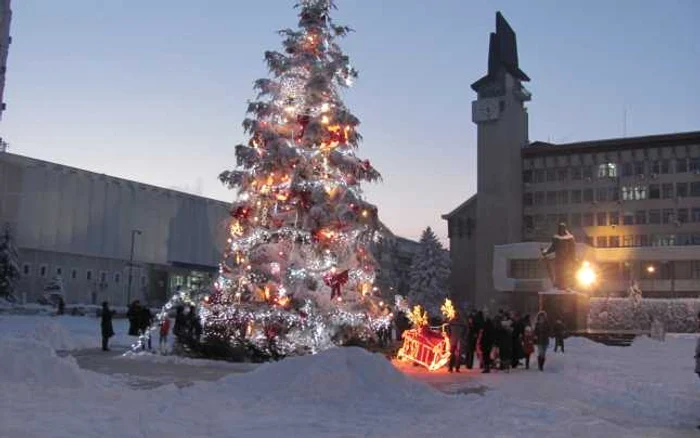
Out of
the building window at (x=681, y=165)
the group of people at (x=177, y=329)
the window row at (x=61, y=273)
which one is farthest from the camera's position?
the building window at (x=681, y=165)

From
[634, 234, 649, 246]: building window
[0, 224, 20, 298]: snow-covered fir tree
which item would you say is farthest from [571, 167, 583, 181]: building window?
[0, 224, 20, 298]: snow-covered fir tree

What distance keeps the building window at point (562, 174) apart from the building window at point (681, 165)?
10927mm

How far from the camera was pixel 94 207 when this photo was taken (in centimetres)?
7975

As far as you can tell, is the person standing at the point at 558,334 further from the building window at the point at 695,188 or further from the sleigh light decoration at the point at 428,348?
the building window at the point at 695,188

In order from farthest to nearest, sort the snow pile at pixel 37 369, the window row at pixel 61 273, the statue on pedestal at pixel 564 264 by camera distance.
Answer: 1. the window row at pixel 61 273
2. the statue on pedestal at pixel 564 264
3. the snow pile at pixel 37 369

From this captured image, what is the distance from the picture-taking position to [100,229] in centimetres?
7988

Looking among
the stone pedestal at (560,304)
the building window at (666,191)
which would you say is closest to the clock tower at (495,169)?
the building window at (666,191)

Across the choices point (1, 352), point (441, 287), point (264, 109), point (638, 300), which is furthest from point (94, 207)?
point (1, 352)

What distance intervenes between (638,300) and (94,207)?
169ft

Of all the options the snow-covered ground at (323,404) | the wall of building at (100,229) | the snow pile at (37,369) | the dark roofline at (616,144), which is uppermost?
the dark roofline at (616,144)

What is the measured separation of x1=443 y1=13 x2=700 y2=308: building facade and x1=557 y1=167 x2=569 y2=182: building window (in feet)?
0.35

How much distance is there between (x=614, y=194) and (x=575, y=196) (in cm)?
397

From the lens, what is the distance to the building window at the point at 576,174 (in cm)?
8569

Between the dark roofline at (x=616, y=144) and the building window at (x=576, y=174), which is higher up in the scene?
the dark roofline at (x=616, y=144)
